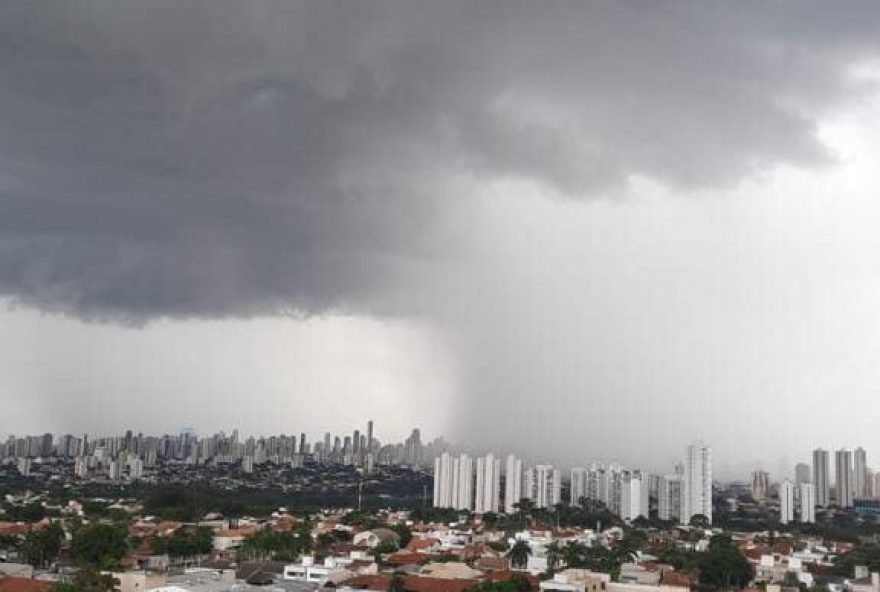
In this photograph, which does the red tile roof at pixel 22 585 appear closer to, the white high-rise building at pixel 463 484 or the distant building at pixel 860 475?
the white high-rise building at pixel 463 484

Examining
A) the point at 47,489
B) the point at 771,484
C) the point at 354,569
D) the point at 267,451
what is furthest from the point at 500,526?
the point at 267,451

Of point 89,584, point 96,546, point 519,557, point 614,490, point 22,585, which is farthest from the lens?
point 614,490

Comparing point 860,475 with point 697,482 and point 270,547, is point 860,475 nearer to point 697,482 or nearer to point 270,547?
point 697,482

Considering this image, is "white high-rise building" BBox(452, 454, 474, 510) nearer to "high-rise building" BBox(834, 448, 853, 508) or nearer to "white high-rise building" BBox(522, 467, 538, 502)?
"white high-rise building" BBox(522, 467, 538, 502)

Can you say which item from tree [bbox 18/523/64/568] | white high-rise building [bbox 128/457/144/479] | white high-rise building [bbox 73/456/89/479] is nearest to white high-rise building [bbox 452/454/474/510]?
white high-rise building [bbox 128/457/144/479]

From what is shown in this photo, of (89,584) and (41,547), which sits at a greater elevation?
(89,584)

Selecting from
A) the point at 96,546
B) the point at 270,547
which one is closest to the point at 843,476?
the point at 270,547

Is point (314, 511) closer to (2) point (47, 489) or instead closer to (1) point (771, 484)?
(2) point (47, 489)

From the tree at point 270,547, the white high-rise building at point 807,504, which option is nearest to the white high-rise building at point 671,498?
the white high-rise building at point 807,504
